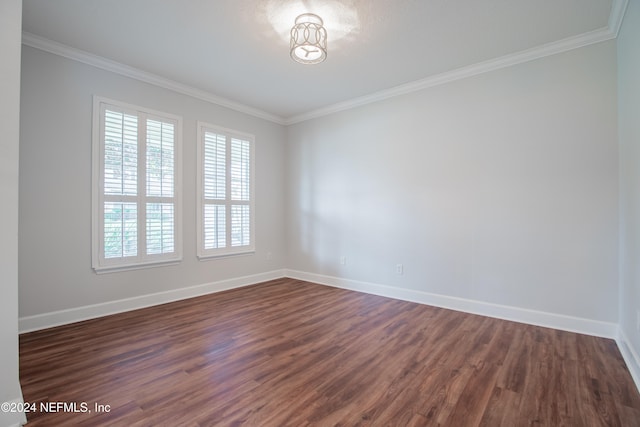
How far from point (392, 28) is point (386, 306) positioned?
301cm

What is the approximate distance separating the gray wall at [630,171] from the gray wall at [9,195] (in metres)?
3.75

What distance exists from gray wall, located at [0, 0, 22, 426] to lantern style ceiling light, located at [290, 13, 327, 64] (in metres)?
1.81

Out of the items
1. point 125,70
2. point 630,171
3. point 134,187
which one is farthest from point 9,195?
point 630,171

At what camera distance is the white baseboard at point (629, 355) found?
2002mm

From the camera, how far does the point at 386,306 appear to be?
3652 millimetres

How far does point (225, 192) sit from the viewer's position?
175 inches

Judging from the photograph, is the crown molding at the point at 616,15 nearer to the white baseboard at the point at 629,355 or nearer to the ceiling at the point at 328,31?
the ceiling at the point at 328,31

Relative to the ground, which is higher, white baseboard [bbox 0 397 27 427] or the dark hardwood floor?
white baseboard [bbox 0 397 27 427]

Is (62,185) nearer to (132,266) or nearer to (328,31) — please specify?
(132,266)

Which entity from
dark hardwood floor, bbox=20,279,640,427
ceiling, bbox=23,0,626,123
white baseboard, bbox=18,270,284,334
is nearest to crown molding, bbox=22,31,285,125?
ceiling, bbox=23,0,626,123

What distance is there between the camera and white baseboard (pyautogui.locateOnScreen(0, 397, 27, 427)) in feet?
4.85

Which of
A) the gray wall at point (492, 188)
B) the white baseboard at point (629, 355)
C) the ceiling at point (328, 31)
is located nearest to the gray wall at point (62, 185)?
the ceiling at point (328, 31)

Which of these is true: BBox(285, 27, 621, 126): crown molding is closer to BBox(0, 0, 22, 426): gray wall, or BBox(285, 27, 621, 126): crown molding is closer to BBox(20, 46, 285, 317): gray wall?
BBox(20, 46, 285, 317): gray wall

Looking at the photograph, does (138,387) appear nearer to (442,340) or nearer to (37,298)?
(37,298)
